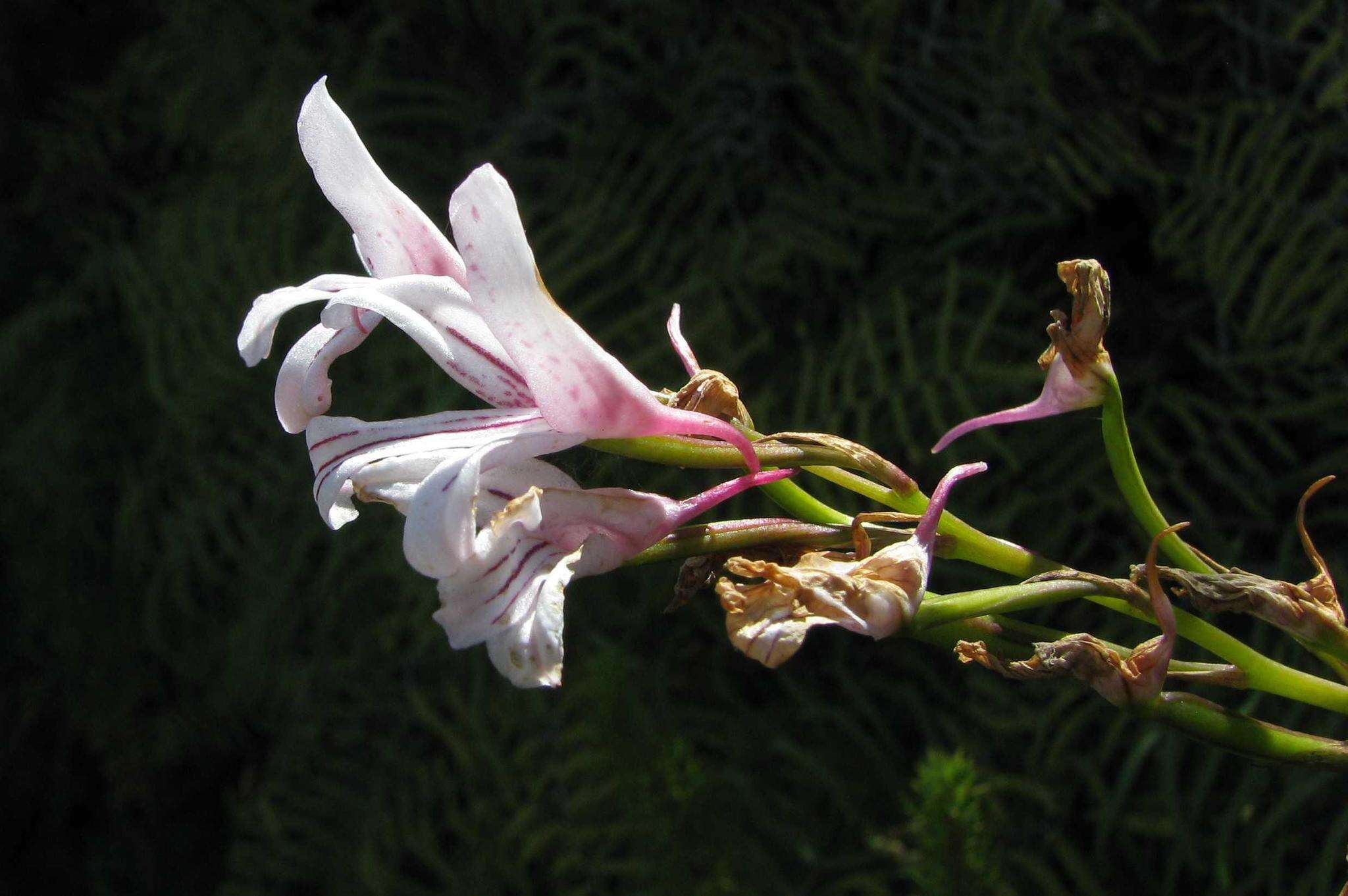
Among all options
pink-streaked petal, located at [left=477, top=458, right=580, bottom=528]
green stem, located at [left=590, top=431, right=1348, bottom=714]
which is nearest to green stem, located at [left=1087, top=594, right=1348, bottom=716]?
green stem, located at [left=590, top=431, right=1348, bottom=714]

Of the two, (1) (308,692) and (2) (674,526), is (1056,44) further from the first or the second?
(1) (308,692)

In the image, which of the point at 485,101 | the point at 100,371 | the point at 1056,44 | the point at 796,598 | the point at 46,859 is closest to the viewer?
the point at 796,598

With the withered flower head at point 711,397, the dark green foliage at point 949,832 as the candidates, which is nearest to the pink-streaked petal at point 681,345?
the withered flower head at point 711,397

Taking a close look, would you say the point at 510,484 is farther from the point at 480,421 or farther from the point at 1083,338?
the point at 1083,338

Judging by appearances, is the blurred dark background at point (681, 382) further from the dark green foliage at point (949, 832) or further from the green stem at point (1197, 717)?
the green stem at point (1197, 717)

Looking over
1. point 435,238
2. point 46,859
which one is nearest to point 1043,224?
point 435,238

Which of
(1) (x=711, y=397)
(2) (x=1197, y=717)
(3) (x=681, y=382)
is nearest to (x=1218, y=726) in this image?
(2) (x=1197, y=717)
